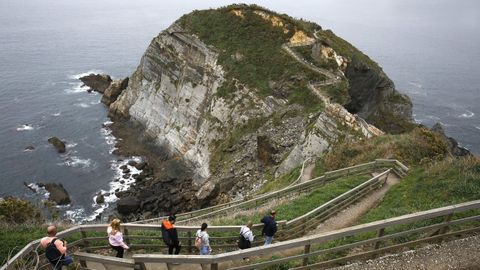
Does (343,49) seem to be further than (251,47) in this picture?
Yes

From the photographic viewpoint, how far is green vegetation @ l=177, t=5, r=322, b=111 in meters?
47.3

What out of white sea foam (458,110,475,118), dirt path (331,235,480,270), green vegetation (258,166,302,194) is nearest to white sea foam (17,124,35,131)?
green vegetation (258,166,302,194)

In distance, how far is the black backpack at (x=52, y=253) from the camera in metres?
10.3

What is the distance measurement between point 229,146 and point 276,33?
18.4m

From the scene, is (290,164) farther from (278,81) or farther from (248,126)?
(278,81)

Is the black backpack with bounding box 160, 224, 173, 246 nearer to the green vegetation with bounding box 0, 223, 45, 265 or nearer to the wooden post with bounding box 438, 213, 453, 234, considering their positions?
the green vegetation with bounding box 0, 223, 45, 265

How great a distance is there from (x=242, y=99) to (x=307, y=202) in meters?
30.6

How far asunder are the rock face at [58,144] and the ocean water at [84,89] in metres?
0.82

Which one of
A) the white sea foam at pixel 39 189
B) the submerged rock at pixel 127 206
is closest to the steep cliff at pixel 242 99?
the submerged rock at pixel 127 206

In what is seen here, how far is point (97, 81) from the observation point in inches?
3396

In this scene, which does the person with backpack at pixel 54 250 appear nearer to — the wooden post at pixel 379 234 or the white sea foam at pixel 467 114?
the wooden post at pixel 379 234

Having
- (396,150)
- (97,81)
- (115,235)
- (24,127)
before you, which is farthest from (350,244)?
(97,81)

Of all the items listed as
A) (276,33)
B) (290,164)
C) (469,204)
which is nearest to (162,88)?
(276,33)

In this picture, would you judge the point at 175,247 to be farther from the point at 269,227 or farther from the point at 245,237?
the point at 269,227
